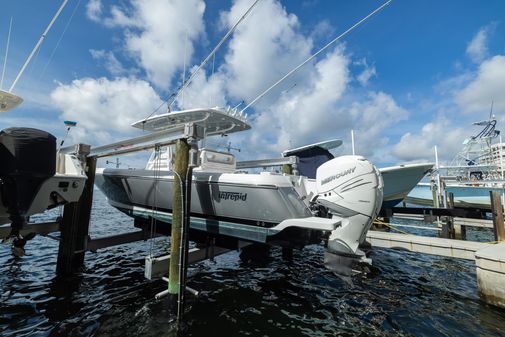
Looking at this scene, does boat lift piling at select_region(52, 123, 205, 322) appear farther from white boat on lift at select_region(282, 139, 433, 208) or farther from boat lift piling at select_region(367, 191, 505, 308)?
white boat on lift at select_region(282, 139, 433, 208)

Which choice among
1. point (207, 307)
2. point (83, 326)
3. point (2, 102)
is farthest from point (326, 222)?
point (2, 102)

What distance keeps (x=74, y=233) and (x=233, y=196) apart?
153 inches

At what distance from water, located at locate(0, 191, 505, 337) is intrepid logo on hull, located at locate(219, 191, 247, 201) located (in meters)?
1.96

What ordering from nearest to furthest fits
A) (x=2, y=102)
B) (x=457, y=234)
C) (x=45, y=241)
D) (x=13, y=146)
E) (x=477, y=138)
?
(x=13, y=146) < (x=2, y=102) < (x=45, y=241) < (x=457, y=234) < (x=477, y=138)

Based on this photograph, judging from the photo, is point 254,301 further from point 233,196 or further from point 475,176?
point 475,176

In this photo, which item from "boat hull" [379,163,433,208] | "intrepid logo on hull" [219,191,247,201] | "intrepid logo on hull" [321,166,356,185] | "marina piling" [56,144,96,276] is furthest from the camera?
"boat hull" [379,163,433,208]

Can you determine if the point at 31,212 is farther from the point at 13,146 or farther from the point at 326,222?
the point at 326,222

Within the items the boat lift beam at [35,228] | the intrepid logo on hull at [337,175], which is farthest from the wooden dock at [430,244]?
the boat lift beam at [35,228]

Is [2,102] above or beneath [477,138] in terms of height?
beneath

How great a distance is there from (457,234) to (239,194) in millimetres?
11068

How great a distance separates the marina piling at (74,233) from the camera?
5992 mm

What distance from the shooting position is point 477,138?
3047cm

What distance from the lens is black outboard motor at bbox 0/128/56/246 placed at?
3934 mm

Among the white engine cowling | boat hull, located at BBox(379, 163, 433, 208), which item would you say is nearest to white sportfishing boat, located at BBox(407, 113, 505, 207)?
boat hull, located at BBox(379, 163, 433, 208)
